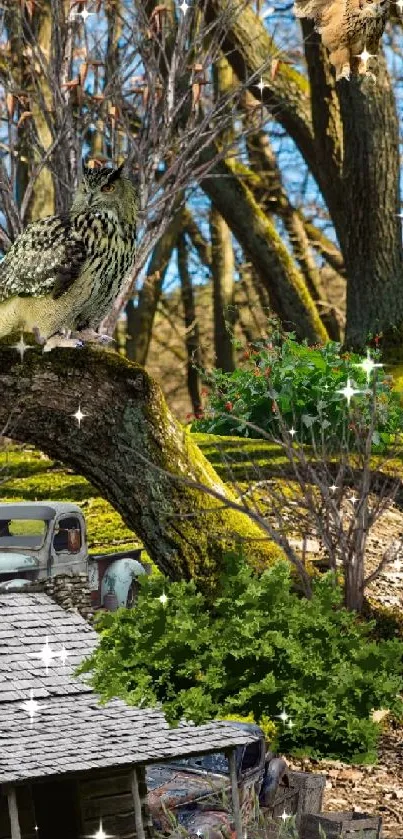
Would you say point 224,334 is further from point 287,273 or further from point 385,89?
point 385,89

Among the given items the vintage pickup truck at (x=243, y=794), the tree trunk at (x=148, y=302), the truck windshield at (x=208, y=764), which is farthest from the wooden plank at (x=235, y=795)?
the tree trunk at (x=148, y=302)

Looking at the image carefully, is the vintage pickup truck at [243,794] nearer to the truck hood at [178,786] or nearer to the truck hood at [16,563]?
the truck hood at [178,786]

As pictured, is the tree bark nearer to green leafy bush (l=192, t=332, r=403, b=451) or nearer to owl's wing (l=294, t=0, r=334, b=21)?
green leafy bush (l=192, t=332, r=403, b=451)

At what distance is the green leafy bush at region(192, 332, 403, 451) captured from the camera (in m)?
14.0

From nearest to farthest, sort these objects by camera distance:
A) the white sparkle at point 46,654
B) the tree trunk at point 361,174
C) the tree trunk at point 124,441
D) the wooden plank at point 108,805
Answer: the white sparkle at point 46,654 < the tree trunk at point 124,441 < the wooden plank at point 108,805 < the tree trunk at point 361,174

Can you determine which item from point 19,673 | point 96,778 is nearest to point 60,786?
point 96,778

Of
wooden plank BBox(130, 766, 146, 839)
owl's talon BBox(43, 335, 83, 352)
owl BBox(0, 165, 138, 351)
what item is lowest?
wooden plank BBox(130, 766, 146, 839)

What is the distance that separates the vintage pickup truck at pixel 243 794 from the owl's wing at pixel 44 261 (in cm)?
284

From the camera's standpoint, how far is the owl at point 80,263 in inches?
287

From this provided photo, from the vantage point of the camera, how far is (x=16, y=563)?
9.38 meters

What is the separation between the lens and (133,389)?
9125mm

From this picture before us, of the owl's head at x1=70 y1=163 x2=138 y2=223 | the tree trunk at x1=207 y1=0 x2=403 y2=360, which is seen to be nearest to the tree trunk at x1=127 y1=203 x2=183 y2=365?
the tree trunk at x1=207 y1=0 x2=403 y2=360

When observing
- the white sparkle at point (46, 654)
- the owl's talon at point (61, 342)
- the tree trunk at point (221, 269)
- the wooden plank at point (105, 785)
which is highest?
the tree trunk at point (221, 269)

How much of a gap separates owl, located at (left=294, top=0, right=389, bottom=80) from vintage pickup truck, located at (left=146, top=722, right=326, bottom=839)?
3.89m
